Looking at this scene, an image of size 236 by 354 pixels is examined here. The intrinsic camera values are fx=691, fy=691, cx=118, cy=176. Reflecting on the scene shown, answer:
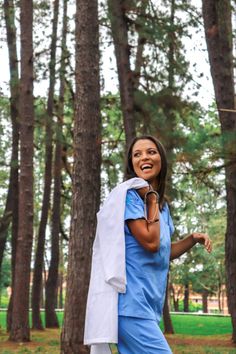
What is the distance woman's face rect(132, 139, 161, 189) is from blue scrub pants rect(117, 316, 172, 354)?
25.5 inches

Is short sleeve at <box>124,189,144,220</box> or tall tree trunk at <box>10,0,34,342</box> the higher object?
tall tree trunk at <box>10,0,34,342</box>

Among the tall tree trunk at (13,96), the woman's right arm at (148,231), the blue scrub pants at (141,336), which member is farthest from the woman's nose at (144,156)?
the tall tree trunk at (13,96)

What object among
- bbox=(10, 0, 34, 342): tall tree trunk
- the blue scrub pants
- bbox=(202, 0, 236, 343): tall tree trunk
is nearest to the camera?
the blue scrub pants

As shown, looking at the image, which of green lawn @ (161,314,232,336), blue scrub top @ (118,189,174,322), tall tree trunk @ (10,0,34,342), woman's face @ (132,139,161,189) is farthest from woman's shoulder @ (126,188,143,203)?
green lawn @ (161,314,232,336)

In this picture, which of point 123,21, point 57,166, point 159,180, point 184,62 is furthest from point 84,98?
point 57,166

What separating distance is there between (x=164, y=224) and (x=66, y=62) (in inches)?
658

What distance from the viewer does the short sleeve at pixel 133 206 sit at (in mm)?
2775

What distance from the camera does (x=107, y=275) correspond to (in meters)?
2.71

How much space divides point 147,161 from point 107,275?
1.91 feet

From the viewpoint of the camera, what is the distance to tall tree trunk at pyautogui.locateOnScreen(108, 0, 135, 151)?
1359 centimetres

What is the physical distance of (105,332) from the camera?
8.77 ft

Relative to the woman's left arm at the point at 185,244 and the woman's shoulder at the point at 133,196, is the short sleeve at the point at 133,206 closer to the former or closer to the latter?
the woman's shoulder at the point at 133,196

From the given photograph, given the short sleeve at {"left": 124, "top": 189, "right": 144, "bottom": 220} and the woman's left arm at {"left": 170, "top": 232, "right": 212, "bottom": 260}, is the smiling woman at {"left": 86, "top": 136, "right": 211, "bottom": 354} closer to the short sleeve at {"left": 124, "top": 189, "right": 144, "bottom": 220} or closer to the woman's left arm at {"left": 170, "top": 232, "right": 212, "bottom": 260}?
the short sleeve at {"left": 124, "top": 189, "right": 144, "bottom": 220}

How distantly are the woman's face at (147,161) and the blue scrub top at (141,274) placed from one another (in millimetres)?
193
